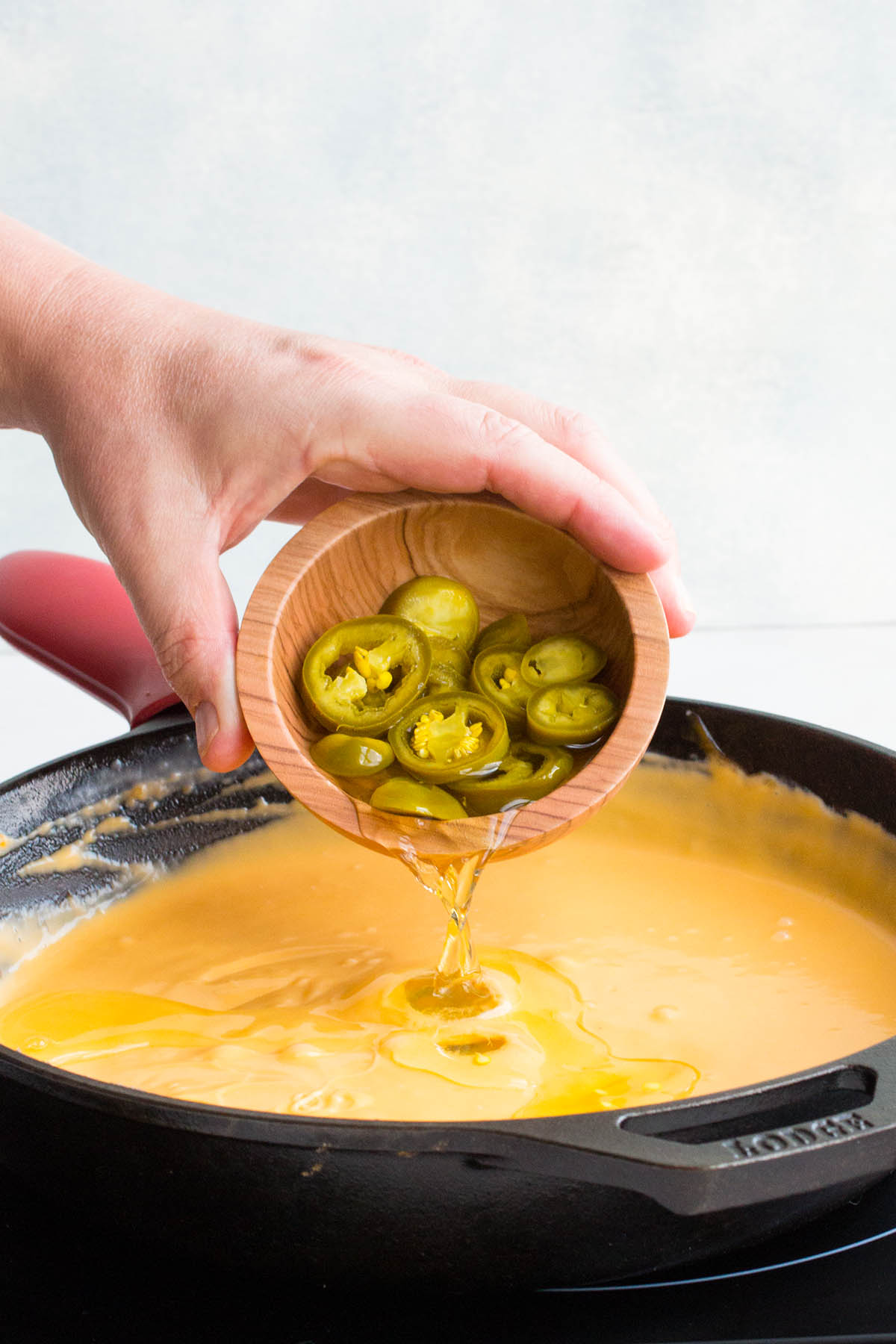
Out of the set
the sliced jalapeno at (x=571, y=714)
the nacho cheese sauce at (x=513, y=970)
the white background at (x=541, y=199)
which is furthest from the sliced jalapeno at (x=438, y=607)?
the white background at (x=541, y=199)

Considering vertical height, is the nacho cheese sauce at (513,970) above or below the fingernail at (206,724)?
below

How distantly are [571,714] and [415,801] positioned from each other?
18cm

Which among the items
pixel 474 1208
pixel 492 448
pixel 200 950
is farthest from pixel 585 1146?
pixel 200 950

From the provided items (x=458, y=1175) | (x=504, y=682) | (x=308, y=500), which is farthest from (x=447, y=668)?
(x=458, y=1175)

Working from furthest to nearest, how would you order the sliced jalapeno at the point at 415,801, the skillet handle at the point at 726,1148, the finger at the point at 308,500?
the finger at the point at 308,500, the sliced jalapeno at the point at 415,801, the skillet handle at the point at 726,1148

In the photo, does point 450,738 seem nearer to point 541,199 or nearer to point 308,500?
point 308,500

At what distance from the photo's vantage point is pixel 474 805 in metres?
1.12

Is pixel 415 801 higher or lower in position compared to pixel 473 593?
lower

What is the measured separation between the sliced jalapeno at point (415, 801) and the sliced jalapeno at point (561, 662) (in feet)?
0.50

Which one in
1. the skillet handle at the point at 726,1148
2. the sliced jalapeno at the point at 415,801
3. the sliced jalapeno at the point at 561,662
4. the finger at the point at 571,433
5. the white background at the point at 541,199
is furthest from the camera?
the white background at the point at 541,199

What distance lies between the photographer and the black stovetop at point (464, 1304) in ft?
2.79

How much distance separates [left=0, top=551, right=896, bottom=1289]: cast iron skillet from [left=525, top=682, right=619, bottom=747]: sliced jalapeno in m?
0.38

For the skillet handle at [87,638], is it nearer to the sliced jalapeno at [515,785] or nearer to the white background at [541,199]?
the sliced jalapeno at [515,785]

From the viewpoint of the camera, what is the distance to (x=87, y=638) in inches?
60.7
